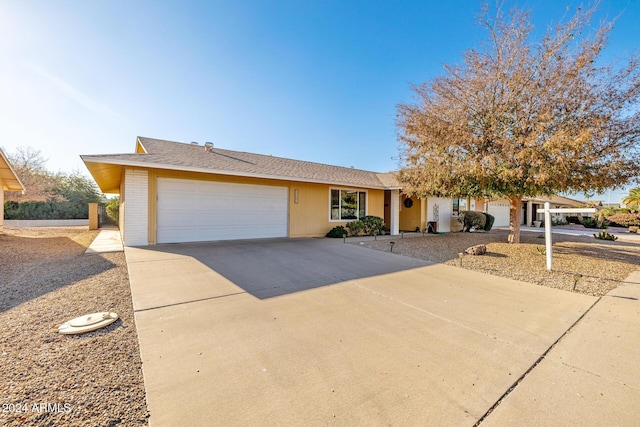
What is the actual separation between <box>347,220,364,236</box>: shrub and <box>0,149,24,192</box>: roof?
562 inches

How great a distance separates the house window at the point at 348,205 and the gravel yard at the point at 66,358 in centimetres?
916

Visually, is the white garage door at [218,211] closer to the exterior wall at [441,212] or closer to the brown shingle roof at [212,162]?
the brown shingle roof at [212,162]

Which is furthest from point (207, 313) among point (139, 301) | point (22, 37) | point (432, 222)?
point (432, 222)

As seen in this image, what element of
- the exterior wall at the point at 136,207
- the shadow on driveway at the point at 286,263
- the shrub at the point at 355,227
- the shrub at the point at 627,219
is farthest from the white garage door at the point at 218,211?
the shrub at the point at 627,219

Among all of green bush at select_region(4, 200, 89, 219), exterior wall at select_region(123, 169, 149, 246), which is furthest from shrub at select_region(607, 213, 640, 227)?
green bush at select_region(4, 200, 89, 219)

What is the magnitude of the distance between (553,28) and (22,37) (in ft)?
45.8

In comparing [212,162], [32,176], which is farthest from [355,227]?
[32,176]

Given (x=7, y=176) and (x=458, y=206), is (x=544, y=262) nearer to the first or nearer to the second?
(x=458, y=206)

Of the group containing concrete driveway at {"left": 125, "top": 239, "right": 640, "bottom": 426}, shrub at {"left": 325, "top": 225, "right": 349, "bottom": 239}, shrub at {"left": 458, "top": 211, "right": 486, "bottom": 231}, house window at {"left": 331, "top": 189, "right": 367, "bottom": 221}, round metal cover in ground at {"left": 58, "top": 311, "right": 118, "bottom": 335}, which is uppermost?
house window at {"left": 331, "top": 189, "right": 367, "bottom": 221}

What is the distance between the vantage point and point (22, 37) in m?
6.92

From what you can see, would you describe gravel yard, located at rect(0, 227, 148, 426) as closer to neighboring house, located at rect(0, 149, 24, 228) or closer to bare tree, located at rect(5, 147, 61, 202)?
neighboring house, located at rect(0, 149, 24, 228)

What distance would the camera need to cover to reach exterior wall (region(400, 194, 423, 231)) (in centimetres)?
1519

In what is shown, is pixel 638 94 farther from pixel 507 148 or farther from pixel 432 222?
pixel 432 222

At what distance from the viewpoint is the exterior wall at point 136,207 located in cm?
836
